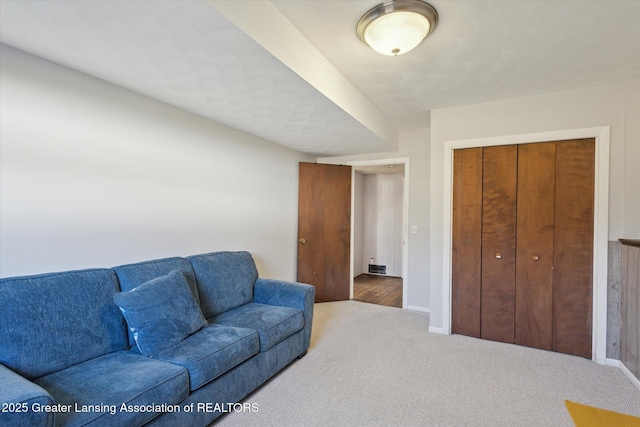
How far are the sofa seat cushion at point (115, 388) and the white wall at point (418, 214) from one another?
3.30m

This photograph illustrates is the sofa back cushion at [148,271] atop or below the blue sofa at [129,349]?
atop

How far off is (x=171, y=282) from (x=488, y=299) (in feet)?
9.94

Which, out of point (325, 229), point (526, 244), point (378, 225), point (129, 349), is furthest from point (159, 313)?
point (378, 225)

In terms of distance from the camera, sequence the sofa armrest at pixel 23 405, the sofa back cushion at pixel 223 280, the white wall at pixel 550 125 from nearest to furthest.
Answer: the sofa armrest at pixel 23 405 < the sofa back cushion at pixel 223 280 < the white wall at pixel 550 125

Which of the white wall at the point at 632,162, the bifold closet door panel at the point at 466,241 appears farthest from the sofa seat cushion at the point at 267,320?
the white wall at the point at 632,162

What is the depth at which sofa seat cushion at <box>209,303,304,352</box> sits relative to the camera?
228 cm

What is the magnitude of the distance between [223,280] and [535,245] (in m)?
3.01

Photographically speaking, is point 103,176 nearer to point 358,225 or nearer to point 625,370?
point 625,370

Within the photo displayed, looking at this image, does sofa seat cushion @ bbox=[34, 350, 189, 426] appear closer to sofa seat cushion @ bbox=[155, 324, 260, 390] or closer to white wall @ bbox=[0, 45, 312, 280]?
sofa seat cushion @ bbox=[155, 324, 260, 390]

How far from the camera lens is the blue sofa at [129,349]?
1.35 metres

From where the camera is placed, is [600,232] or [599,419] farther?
[600,232]

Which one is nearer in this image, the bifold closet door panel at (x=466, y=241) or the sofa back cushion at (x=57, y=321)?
the sofa back cushion at (x=57, y=321)

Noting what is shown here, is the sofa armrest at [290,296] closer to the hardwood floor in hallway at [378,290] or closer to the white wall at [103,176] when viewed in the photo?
the white wall at [103,176]

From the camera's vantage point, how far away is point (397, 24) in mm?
1841
